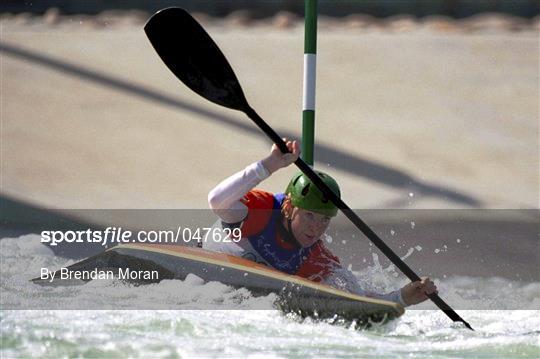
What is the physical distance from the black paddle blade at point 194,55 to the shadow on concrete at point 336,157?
2426 mm

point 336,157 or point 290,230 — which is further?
point 336,157

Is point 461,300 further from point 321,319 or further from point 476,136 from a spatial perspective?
point 476,136

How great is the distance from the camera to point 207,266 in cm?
551

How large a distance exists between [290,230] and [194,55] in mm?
941

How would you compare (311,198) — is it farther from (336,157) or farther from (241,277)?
(336,157)

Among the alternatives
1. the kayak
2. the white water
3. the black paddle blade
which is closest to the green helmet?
the kayak

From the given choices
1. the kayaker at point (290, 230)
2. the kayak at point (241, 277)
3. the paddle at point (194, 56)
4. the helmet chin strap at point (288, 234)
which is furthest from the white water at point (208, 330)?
the paddle at point (194, 56)

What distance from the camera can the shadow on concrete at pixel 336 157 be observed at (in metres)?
8.30

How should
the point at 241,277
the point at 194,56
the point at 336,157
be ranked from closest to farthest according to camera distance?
the point at 241,277 < the point at 194,56 < the point at 336,157

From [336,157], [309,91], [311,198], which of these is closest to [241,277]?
[311,198]

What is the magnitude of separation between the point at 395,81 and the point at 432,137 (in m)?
1.21

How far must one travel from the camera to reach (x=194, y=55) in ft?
19.5

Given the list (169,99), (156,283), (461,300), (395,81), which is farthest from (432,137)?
(156,283)

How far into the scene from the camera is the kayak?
5.22 m
